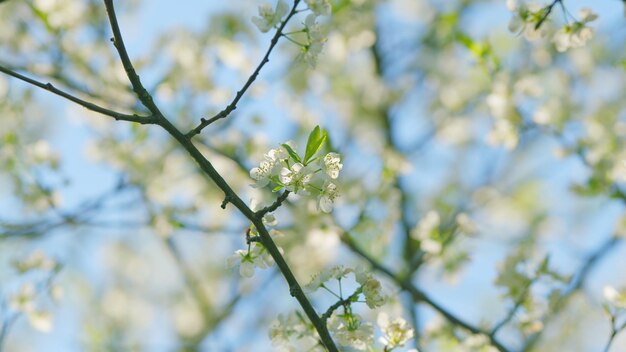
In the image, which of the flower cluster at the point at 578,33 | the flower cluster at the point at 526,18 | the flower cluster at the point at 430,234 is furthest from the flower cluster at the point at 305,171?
the flower cluster at the point at 430,234

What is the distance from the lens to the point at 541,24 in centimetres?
248

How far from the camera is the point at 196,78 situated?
207 inches

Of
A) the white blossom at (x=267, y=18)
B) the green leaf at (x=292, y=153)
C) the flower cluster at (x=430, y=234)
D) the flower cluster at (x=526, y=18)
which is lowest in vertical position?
the green leaf at (x=292, y=153)

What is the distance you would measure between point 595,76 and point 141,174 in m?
4.49

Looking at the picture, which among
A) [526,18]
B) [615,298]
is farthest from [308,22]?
[615,298]

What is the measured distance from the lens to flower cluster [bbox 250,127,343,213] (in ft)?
6.09

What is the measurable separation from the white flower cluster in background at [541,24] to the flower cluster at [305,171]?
1018mm

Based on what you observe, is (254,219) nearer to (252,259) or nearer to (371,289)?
(252,259)

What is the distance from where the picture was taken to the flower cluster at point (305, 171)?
6.09 ft

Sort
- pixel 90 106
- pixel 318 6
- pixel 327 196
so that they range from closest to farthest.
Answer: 1. pixel 90 106
2. pixel 327 196
3. pixel 318 6

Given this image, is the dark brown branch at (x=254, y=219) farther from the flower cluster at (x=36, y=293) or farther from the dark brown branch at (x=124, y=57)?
the flower cluster at (x=36, y=293)

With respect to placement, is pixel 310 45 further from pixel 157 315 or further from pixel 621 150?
pixel 157 315

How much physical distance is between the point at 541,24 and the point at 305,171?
3.94 ft

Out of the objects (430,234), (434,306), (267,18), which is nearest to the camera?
(267,18)
